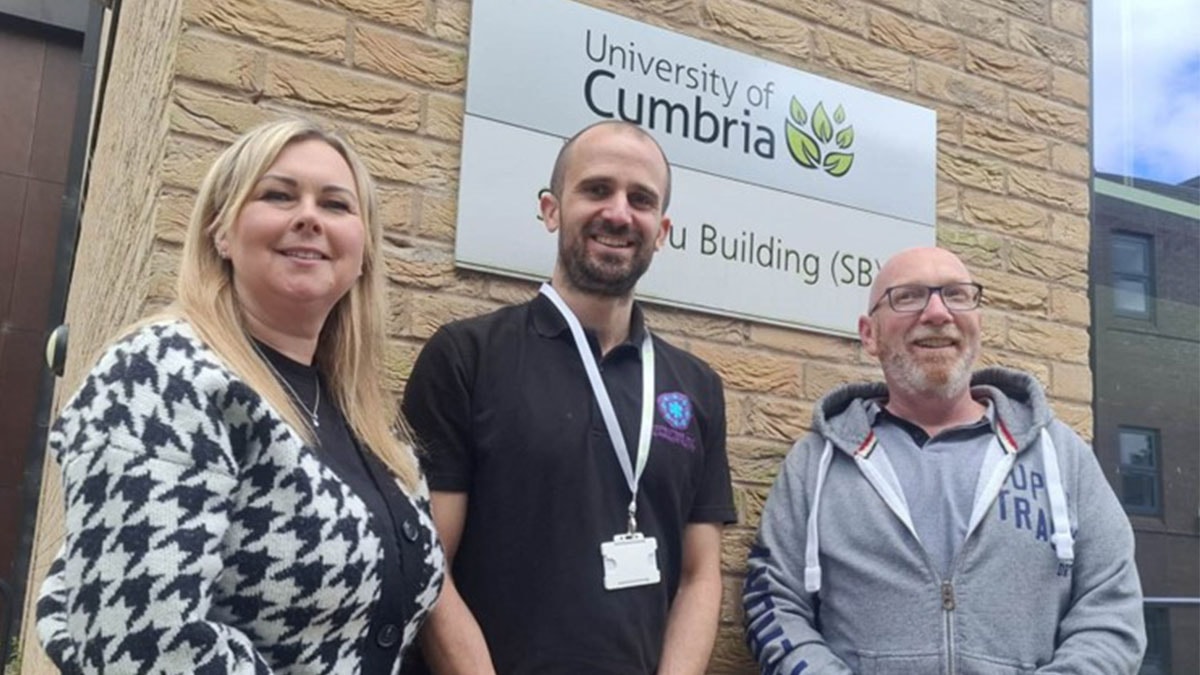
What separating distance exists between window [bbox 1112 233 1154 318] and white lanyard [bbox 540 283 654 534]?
260cm

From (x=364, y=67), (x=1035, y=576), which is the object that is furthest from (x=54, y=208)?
(x=1035, y=576)

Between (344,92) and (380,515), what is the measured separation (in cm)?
125

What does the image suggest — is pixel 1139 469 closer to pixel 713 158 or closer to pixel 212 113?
pixel 713 158

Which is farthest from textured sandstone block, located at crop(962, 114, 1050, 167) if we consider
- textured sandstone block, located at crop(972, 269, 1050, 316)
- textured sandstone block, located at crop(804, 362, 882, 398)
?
textured sandstone block, located at crop(804, 362, 882, 398)

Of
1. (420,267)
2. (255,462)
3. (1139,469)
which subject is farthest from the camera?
(1139,469)

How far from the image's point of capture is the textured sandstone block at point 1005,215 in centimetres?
365

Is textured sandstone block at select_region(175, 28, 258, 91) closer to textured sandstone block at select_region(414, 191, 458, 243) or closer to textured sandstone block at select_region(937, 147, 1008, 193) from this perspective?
textured sandstone block at select_region(414, 191, 458, 243)

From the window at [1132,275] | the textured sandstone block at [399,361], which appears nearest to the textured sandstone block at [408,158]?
the textured sandstone block at [399,361]

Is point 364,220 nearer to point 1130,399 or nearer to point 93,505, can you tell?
point 93,505

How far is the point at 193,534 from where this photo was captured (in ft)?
4.99

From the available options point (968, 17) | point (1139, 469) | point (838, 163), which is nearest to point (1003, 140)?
point (968, 17)

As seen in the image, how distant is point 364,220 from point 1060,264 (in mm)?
2616

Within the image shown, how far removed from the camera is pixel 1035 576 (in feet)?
8.50

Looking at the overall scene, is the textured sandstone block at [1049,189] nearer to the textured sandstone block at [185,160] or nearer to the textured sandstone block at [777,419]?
the textured sandstone block at [777,419]
